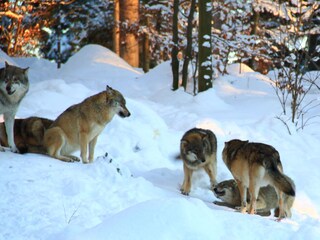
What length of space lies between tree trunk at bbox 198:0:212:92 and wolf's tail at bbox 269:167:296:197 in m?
7.77

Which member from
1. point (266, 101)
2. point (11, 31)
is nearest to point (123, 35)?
point (11, 31)

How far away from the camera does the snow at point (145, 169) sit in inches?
179

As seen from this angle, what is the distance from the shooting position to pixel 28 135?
8.02 m

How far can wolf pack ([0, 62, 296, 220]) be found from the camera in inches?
282

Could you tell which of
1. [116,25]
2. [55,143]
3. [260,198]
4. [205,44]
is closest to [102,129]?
[55,143]

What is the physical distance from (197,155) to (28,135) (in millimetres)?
2940

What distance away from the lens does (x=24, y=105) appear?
38.8 feet

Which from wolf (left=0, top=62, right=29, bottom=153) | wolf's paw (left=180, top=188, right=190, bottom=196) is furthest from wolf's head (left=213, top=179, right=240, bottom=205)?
wolf (left=0, top=62, right=29, bottom=153)

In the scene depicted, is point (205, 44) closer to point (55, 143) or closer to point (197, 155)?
point (197, 155)

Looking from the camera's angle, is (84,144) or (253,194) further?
(84,144)

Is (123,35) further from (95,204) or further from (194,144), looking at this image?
(95,204)

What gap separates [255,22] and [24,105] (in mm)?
14068

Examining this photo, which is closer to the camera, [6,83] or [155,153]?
[6,83]

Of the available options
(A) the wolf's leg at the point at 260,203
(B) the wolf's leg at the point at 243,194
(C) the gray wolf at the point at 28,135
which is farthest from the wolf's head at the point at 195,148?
(C) the gray wolf at the point at 28,135
